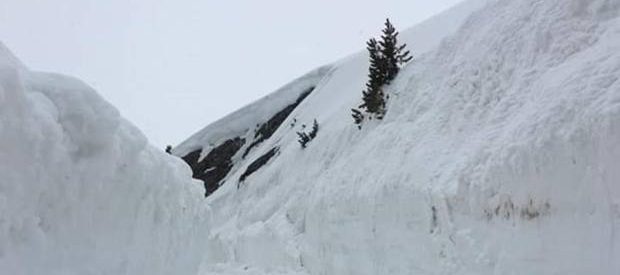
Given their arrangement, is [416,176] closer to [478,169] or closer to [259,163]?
[478,169]

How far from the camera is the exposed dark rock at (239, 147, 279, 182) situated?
33000 mm

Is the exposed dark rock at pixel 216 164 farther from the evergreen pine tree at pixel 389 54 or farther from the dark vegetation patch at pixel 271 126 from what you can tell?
the evergreen pine tree at pixel 389 54

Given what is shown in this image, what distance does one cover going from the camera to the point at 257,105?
55906 mm

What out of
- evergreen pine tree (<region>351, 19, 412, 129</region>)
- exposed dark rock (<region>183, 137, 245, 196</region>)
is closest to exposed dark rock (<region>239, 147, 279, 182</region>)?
exposed dark rock (<region>183, 137, 245, 196</region>)

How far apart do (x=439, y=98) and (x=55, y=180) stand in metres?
11.8

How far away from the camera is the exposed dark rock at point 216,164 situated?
141 feet

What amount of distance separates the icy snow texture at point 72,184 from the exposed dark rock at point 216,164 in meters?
34.0

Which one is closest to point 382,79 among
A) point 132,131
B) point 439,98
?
point 439,98

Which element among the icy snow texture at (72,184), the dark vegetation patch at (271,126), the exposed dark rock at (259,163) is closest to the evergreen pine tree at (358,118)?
the exposed dark rock at (259,163)

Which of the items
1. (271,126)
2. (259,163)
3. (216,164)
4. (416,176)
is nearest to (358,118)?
(416,176)

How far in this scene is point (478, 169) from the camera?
11.0 m

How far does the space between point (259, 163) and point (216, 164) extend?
1357cm

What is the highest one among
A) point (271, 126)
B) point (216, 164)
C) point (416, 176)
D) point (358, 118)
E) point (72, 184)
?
point (72, 184)

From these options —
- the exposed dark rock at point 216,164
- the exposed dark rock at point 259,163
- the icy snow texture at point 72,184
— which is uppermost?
the icy snow texture at point 72,184
